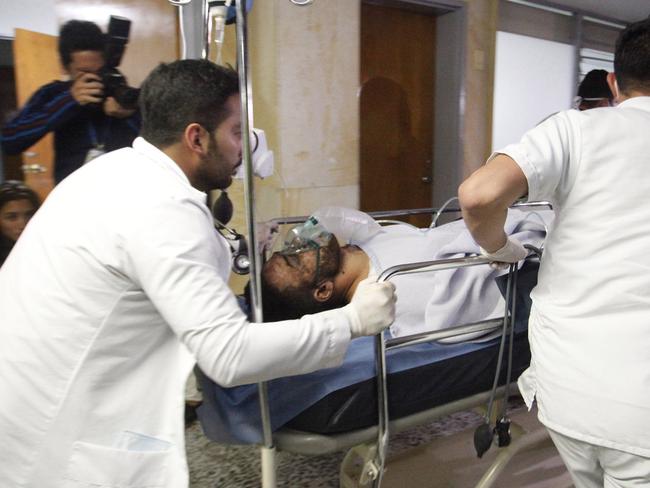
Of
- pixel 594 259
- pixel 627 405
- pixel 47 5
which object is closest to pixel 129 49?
pixel 47 5

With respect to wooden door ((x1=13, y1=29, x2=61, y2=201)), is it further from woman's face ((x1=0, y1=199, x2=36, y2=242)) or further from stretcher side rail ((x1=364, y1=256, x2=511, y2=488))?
stretcher side rail ((x1=364, y1=256, x2=511, y2=488))

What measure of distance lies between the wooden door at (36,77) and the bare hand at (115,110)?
8.9 inches

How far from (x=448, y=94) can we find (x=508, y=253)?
115 inches

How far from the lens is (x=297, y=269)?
1.73 meters

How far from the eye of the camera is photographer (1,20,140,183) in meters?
2.26

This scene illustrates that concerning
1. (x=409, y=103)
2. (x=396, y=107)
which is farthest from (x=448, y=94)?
(x=396, y=107)

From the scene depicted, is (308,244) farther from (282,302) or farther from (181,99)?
(181,99)

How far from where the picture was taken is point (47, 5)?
226 cm

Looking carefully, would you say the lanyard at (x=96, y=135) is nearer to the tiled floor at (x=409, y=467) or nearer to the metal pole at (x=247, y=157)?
the tiled floor at (x=409, y=467)

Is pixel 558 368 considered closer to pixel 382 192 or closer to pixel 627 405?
pixel 627 405

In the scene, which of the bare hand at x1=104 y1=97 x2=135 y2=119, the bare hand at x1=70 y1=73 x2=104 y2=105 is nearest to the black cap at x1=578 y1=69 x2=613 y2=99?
the bare hand at x1=104 y1=97 x2=135 y2=119

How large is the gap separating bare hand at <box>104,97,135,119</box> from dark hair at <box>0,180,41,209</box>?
1.55ft

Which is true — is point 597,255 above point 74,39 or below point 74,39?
below

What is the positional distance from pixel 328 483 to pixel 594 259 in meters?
1.23
